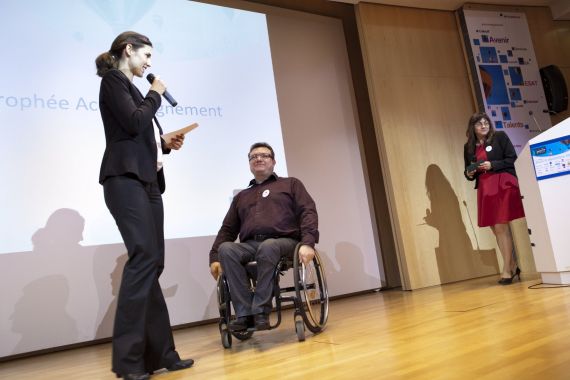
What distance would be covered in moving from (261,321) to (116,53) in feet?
4.13

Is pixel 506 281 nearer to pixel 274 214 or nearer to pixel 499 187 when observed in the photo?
pixel 499 187

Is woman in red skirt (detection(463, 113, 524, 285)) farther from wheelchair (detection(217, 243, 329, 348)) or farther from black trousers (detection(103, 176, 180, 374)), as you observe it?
black trousers (detection(103, 176, 180, 374))

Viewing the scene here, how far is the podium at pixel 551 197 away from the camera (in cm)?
285

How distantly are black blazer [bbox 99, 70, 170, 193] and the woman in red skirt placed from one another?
2.50 metres

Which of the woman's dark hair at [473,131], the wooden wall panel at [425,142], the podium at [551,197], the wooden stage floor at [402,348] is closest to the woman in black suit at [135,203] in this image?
the wooden stage floor at [402,348]

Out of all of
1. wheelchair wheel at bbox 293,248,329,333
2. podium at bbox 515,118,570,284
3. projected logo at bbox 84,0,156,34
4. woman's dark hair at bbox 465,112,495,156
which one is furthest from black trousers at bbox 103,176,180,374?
woman's dark hair at bbox 465,112,495,156

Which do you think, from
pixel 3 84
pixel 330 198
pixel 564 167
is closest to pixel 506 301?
pixel 564 167

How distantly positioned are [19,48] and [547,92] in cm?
473

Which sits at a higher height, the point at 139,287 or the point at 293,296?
the point at 139,287

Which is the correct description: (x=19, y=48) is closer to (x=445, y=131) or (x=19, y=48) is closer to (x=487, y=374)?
(x=487, y=374)

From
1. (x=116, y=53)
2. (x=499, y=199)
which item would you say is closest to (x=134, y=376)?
(x=116, y=53)

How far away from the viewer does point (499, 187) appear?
3.54 metres

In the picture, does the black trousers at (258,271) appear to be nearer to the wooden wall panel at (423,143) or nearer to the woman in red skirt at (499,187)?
the woman in red skirt at (499,187)

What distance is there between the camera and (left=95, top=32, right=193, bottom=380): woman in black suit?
69.2 inches
